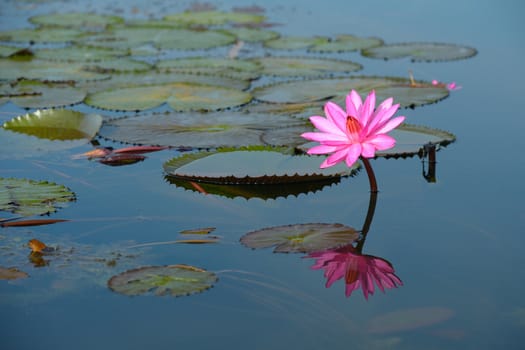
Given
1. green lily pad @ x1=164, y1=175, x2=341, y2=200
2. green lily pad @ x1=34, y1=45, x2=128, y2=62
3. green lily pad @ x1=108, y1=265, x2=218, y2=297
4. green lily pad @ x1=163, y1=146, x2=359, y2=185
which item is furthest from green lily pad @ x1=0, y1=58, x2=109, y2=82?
green lily pad @ x1=108, y1=265, x2=218, y2=297

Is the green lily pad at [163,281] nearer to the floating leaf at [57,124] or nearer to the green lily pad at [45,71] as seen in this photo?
the floating leaf at [57,124]

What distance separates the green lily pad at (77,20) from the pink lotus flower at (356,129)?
13.7 ft

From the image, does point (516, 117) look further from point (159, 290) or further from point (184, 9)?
point (184, 9)

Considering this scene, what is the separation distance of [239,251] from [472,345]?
2.33 ft

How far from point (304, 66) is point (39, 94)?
1.52 meters

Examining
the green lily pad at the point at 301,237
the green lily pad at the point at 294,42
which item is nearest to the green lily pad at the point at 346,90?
the green lily pad at the point at 294,42

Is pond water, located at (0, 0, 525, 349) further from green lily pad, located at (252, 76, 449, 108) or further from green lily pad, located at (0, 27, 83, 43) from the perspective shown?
green lily pad, located at (0, 27, 83, 43)

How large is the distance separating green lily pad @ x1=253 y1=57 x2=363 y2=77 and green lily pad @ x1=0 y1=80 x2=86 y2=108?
1103 millimetres

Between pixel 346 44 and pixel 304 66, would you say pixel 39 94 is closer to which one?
pixel 304 66

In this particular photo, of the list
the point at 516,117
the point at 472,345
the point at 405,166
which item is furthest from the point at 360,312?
the point at 516,117

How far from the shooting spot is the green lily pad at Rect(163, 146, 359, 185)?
→ 2.61 m

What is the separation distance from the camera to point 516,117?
11.1 ft

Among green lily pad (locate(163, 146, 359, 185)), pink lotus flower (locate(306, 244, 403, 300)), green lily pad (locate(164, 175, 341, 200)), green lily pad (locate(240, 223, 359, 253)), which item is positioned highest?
green lily pad (locate(163, 146, 359, 185))

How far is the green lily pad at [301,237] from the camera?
6.82ft
